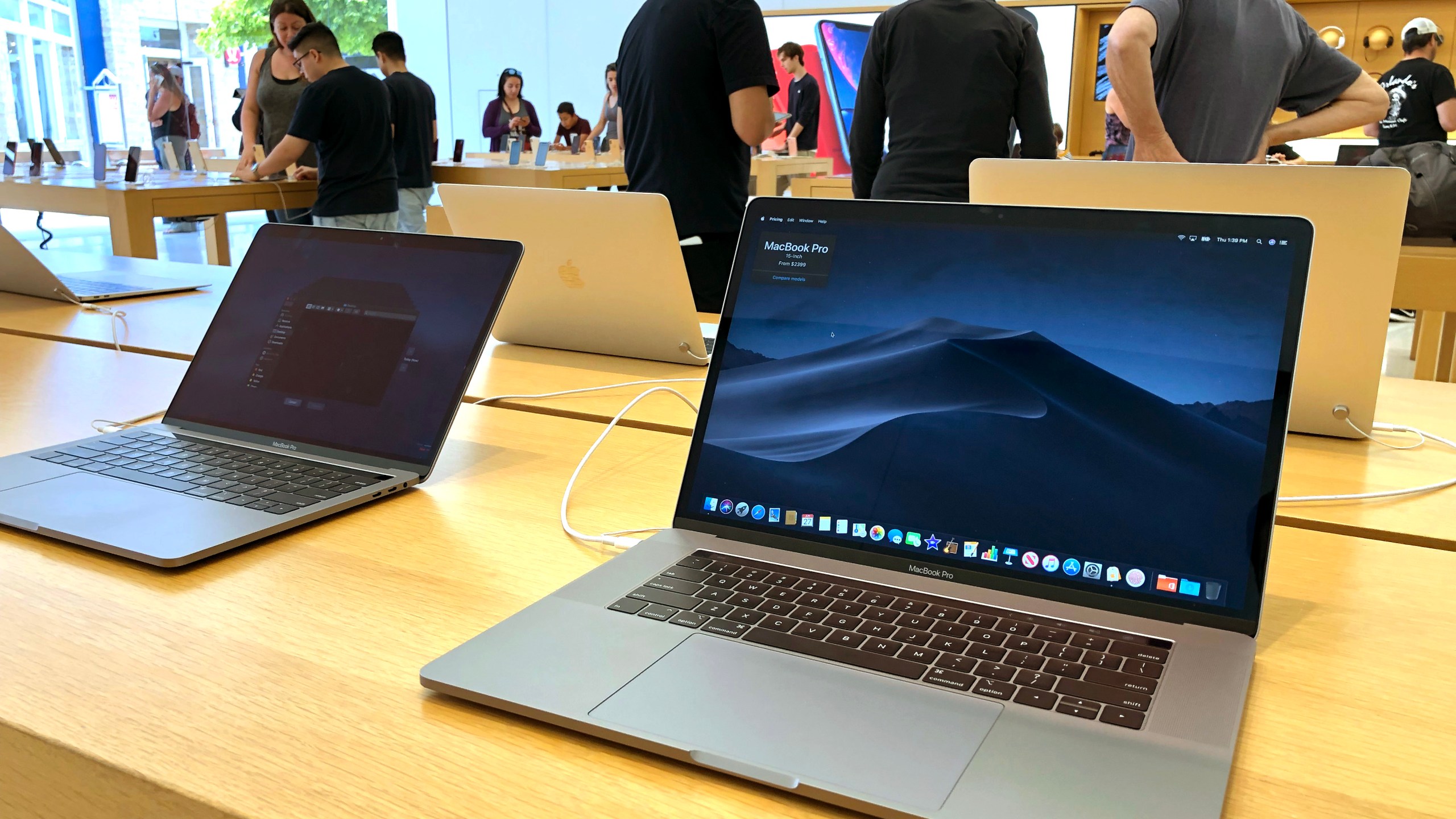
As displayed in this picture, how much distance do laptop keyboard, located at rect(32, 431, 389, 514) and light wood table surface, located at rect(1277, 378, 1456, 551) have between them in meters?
0.74

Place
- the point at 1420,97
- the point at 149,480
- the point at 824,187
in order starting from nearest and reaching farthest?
the point at 149,480 → the point at 824,187 → the point at 1420,97

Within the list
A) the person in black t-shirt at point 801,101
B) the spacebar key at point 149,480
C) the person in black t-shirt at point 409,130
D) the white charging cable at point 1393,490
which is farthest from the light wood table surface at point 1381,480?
the person in black t-shirt at point 801,101

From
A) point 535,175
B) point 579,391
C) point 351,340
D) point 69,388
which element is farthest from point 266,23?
point 351,340

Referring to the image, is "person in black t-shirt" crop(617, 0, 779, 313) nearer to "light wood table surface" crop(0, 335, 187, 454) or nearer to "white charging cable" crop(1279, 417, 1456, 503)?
"light wood table surface" crop(0, 335, 187, 454)

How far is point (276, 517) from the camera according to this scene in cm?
81

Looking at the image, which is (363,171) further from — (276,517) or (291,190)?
(276,517)

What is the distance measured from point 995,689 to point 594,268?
0.93m

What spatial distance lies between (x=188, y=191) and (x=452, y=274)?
343 cm

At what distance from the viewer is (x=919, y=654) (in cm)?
57

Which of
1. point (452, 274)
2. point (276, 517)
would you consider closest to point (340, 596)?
point (276, 517)

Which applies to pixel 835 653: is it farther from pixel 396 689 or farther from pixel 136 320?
pixel 136 320

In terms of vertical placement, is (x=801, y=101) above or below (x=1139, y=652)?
above

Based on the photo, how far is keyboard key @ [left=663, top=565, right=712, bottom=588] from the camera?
674mm

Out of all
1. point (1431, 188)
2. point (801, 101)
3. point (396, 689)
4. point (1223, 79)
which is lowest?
point (396, 689)
